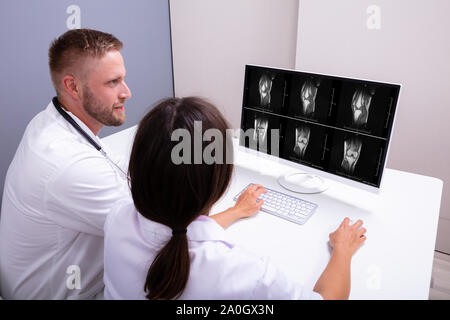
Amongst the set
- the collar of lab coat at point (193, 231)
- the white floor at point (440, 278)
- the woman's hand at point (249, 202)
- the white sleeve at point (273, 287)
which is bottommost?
the white floor at point (440, 278)

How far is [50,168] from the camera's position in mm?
983

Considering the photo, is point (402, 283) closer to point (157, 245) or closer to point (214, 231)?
point (214, 231)

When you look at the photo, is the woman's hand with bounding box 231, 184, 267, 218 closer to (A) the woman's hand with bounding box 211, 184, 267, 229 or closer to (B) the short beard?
(A) the woman's hand with bounding box 211, 184, 267, 229

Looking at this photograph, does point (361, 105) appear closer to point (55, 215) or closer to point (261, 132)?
point (261, 132)

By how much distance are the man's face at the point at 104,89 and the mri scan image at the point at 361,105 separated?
2.62 feet

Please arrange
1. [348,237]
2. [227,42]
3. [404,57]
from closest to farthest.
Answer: [348,237] → [404,57] → [227,42]

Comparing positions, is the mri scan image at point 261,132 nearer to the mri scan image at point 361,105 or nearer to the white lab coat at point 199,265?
the mri scan image at point 361,105

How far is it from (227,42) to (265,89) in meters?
1.22

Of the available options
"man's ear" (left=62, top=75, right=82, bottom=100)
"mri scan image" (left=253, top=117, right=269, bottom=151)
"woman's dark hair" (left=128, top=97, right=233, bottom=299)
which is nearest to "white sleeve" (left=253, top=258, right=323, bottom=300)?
"woman's dark hair" (left=128, top=97, right=233, bottom=299)

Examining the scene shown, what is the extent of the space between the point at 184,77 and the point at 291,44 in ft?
3.02

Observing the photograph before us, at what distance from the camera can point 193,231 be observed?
30.5 inches

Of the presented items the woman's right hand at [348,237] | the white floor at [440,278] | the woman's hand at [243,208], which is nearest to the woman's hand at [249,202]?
the woman's hand at [243,208]

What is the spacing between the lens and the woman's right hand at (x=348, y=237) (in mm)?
1045

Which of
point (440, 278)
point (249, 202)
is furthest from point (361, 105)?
point (440, 278)
